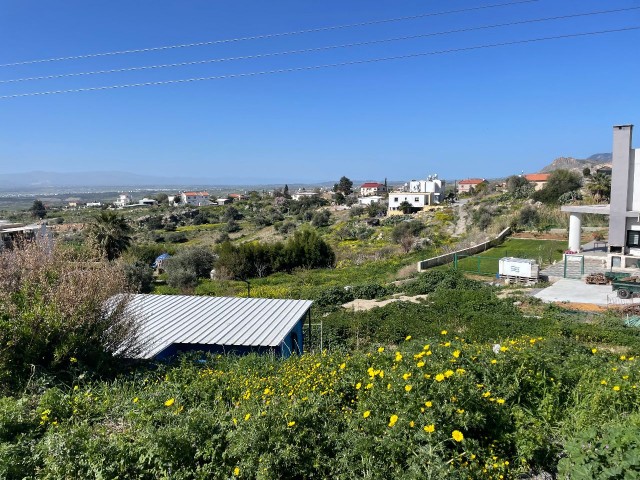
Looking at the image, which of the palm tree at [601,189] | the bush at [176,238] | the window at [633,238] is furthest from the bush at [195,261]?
the palm tree at [601,189]

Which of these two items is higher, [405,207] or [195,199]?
[195,199]

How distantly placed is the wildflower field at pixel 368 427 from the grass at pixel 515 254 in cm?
2007

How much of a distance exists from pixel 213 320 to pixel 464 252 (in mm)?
22603

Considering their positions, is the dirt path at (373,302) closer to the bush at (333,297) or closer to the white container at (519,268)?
the bush at (333,297)

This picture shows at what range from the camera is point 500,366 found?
165 inches

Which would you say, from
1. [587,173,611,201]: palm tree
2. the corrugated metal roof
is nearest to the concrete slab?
the corrugated metal roof

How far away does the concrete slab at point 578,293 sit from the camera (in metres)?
16.6

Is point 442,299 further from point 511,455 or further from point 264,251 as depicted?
point 264,251

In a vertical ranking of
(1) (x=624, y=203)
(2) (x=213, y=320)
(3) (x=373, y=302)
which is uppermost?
(1) (x=624, y=203)

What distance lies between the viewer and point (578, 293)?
17688 millimetres

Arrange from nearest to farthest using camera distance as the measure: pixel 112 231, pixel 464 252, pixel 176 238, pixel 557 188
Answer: pixel 464 252
pixel 112 231
pixel 557 188
pixel 176 238

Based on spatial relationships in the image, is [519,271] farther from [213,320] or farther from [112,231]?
[112,231]

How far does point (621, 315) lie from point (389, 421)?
1403 cm

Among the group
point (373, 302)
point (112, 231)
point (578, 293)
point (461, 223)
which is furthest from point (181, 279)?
point (461, 223)
